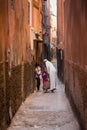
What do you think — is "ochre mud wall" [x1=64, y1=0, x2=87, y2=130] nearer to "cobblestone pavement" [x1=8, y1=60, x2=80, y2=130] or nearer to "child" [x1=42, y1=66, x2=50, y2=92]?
"cobblestone pavement" [x1=8, y1=60, x2=80, y2=130]

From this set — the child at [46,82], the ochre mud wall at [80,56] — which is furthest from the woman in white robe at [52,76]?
the ochre mud wall at [80,56]

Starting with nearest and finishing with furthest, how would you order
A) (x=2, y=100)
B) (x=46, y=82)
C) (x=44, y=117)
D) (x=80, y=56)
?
(x=2, y=100), (x=80, y=56), (x=44, y=117), (x=46, y=82)

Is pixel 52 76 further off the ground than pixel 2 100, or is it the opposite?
pixel 2 100

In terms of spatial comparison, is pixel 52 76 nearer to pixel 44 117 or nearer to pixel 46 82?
pixel 46 82

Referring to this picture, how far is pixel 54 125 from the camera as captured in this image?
40.7 ft

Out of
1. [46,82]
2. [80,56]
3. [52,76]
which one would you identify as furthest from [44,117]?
[52,76]

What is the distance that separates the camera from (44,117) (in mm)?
14117

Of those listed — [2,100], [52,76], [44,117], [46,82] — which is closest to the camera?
[2,100]

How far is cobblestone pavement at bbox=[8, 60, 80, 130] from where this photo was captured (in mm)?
12195

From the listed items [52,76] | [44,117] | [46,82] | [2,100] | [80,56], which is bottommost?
[46,82]

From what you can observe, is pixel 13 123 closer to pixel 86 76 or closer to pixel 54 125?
pixel 54 125

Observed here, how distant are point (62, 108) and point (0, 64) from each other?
21.6 ft

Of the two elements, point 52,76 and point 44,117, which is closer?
point 44,117

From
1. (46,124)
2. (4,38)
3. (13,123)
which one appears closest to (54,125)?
(46,124)
